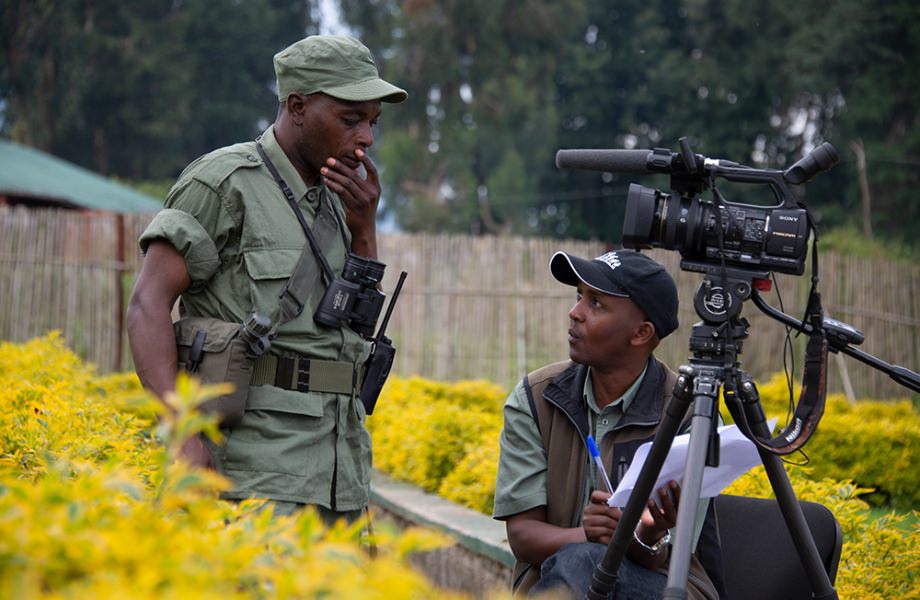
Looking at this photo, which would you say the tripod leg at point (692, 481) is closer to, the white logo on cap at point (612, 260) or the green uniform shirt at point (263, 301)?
the white logo on cap at point (612, 260)

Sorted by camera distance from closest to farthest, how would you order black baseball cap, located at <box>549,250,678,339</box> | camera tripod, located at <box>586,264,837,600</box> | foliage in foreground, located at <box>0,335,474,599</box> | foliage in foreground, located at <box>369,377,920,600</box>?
foliage in foreground, located at <box>0,335,474,599</box> → camera tripod, located at <box>586,264,837,600</box> → black baseball cap, located at <box>549,250,678,339</box> → foliage in foreground, located at <box>369,377,920,600</box>

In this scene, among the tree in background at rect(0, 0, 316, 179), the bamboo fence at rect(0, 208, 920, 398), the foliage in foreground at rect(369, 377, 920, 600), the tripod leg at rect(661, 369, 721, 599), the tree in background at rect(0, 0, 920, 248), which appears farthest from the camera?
the tree in background at rect(0, 0, 316, 179)

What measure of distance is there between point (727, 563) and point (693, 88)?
30.2 m

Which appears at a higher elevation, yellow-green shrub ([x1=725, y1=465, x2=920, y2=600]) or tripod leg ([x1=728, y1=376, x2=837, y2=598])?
tripod leg ([x1=728, y1=376, x2=837, y2=598])

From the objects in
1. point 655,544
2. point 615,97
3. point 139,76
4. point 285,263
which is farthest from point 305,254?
point 139,76

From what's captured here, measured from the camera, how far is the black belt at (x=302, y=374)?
2.98m

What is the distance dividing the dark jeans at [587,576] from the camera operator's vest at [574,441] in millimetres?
241

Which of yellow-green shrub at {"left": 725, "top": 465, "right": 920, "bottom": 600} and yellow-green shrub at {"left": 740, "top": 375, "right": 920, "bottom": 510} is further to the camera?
Result: yellow-green shrub at {"left": 740, "top": 375, "right": 920, "bottom": 510}

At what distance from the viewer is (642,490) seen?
2.66m

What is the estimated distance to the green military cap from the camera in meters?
3.07

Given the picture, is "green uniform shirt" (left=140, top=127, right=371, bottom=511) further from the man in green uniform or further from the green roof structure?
the green roof structure

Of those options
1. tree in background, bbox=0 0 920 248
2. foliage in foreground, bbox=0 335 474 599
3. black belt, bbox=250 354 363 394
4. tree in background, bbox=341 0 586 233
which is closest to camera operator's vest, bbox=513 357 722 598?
black belt, bbox=250 354 363 394

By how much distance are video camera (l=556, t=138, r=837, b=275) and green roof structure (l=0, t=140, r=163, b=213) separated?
17894mm

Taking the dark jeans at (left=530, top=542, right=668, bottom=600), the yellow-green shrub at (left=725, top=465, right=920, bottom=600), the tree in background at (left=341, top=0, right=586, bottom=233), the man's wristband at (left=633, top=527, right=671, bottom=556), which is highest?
the tree in background at (left=341, top=0, right=586, bottom=233)
